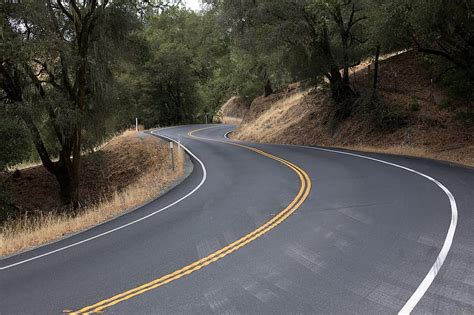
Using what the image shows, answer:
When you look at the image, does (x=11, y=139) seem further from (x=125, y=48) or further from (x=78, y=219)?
(x=125, y=48)

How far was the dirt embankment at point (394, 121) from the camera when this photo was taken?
2066 cm

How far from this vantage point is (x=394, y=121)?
2411 cm

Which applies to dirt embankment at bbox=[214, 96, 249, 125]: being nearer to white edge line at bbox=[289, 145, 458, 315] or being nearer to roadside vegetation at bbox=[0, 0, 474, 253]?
roadside vegetation at bbox=[0, 0, 474, 253]

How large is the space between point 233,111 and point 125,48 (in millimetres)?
49746

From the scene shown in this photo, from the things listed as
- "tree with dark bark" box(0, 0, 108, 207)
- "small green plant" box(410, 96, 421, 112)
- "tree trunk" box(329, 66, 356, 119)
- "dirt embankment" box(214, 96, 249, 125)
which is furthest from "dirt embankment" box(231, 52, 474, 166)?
"dirt embankment" box(214, 96, 249, 125)

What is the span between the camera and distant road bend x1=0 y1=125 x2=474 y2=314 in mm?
6012

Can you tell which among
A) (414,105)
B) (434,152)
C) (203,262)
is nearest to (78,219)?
(203,262)

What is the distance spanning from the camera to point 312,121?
101 ft

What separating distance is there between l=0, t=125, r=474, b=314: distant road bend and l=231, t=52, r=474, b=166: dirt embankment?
6988mm

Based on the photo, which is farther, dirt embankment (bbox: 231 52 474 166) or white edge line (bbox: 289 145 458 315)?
dirt embankment (bbox: 231 52 474 166)

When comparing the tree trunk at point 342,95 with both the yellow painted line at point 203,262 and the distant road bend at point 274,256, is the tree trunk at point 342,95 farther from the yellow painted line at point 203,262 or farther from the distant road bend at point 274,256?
the yellow painted line at point 203,262

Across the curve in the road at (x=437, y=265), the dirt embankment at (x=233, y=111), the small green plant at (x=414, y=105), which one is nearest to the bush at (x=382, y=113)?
the small green plant at (x=414, y=105)

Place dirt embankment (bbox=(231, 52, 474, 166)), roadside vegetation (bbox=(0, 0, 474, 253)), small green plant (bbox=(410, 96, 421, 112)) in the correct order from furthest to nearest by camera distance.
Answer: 1. small green plant (bbox=(410, 96, 421, 112))
2. dirt embankment (bbox=(231, 52, 474, 166))
3. roadside vegetation (bbox=(0, 0, 474, 253))

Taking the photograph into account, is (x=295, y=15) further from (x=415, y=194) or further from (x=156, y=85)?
(x=156, y=85)
